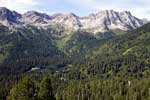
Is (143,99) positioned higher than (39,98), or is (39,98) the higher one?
(39,98)

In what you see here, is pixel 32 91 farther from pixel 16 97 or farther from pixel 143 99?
pixel 143 99

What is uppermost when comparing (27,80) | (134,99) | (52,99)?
(27,80)

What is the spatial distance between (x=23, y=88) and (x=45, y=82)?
679cm

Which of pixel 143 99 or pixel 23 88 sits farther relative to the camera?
pixel 143 99

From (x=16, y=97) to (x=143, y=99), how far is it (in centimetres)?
12122

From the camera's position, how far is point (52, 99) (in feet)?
297

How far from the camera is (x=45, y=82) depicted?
295 feet

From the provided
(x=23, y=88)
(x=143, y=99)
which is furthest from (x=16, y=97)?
(x=143, y=99)

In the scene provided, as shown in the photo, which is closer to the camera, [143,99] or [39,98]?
[39,98]

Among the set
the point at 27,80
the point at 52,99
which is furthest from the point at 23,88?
Answer: the point at 52,99

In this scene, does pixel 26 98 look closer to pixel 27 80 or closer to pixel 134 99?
pixel 27 80

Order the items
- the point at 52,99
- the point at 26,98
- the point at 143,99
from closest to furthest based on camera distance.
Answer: the point at 26,98
the point at 52,99
the point at 143,99

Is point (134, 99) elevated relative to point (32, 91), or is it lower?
lower

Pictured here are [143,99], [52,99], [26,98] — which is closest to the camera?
[26,98]
